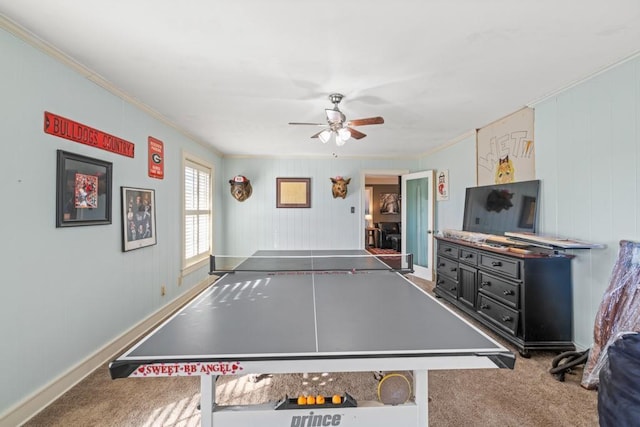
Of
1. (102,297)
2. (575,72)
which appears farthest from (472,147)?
(102,297)

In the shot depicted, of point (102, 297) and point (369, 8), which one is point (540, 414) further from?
point (102, 297)

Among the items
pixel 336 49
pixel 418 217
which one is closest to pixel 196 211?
pixel 336 49

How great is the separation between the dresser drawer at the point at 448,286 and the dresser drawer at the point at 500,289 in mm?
512

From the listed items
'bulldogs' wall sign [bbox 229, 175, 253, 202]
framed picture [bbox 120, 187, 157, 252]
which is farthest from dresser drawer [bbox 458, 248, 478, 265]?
'bulldogs' wall sign [bbox 229, 175, 253, 202]

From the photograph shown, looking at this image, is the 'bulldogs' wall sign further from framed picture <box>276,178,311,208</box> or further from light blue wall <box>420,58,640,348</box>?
light blue wall <box>420,58,640,348</box>

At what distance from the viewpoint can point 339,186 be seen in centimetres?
551

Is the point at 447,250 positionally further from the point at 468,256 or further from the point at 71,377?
the point at 71,377

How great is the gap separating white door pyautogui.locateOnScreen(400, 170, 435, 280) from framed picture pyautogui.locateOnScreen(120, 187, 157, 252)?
4.21 m

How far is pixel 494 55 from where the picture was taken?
2.00 meters

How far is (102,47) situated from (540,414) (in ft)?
12.0

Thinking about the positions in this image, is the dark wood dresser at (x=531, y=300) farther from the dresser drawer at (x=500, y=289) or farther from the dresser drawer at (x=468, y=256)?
the dresser drawer at (x=468, y=256)

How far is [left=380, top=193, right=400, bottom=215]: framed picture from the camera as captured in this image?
31.1 ft

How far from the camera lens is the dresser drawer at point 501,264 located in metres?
2.51

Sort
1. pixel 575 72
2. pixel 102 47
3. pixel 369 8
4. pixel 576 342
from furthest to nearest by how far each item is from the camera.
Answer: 1. pixel 576 342
2. pixel 575 72
3. pixel 102 47
4. pixel 369 8
